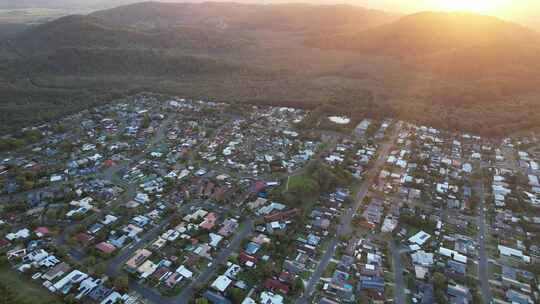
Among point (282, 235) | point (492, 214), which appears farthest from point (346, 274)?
point (492, 214)

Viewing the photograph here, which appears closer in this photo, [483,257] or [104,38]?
[483,257]

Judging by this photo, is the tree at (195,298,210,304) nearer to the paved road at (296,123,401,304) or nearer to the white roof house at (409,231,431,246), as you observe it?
the paved road at (296,123,401,304)

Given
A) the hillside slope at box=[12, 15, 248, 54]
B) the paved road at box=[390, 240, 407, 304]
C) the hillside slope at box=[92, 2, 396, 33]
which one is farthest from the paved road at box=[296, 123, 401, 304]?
the hillside slope at box=[92, 2, 396, 33]

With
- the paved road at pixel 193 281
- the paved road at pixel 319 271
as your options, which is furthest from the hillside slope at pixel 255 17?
the paved road at pixel 193 281

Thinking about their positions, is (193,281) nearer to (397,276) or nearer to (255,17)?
(397,276)

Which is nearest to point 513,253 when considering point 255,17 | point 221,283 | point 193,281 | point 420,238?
point 420,238

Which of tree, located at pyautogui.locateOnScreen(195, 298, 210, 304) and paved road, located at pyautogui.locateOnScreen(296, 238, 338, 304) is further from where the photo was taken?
paved road, located at pyautogui.locateOnScreen(296, 238, 338, 304)
